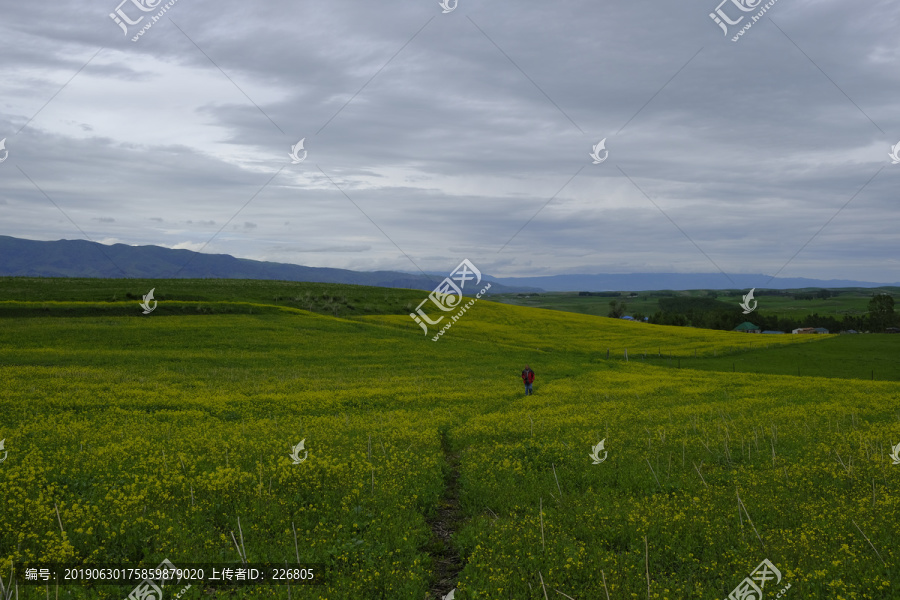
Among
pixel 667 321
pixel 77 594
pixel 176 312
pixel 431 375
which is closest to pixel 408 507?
pixel 77 594

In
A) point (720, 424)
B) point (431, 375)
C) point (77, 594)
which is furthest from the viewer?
point (431, 375)

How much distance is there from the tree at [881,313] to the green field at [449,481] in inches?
4970

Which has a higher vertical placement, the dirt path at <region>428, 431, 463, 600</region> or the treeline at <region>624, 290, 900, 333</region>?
the treeline at <region>624, 290, 900, 333</region>

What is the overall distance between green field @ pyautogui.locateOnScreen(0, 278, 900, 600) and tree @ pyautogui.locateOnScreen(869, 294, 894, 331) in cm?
12624

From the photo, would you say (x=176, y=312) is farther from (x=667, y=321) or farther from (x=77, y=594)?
(x=667, y=321)

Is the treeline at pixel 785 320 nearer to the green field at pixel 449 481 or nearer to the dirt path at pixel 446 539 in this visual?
the green field at pixel 449 481

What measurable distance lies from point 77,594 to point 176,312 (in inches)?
2393

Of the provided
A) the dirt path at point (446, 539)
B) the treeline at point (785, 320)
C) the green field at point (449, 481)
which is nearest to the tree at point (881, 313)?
the treeline at point (785, 320)

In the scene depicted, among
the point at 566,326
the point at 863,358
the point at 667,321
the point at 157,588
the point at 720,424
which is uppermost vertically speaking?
the point at 667,321

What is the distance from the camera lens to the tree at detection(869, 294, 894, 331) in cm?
13825

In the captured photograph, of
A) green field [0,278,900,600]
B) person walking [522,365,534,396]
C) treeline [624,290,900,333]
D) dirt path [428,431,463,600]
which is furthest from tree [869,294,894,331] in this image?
dirt path [428,431,463,600]

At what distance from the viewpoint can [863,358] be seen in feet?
209

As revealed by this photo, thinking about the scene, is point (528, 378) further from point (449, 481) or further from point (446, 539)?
point (446, 539)

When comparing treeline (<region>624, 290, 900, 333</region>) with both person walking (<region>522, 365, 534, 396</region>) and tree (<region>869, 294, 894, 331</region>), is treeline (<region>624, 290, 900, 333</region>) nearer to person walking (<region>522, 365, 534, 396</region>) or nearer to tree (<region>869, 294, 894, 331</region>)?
tree (<region>869, 294, 894, 331</region>)
